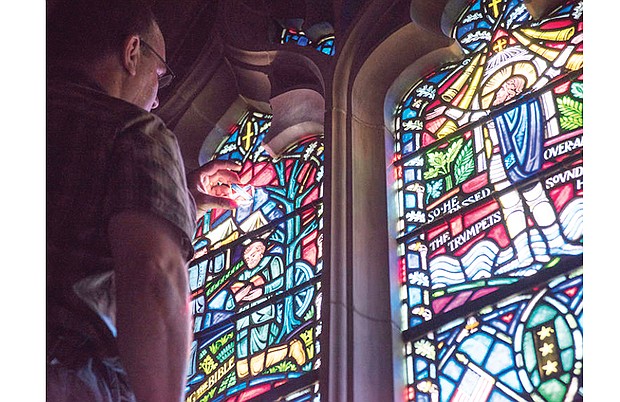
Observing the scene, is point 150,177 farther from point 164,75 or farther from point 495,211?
point 495,211

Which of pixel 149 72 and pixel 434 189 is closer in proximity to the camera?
pixel 149 72

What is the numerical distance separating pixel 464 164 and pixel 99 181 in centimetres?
304

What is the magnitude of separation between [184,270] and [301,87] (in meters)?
3.92

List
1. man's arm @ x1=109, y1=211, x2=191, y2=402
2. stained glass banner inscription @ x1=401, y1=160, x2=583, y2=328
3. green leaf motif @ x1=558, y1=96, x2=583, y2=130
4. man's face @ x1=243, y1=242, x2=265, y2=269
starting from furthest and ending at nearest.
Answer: man's face @ x1=243, y1=242, x2=265, y2=269
green leaf motif @ x1=558, y1=96, x2=583, y2=130
stained glass banner inscription @ x1=401, y1=160, x2=583, y2=328
man's arm @ x1=109, y1=211, x2=191, y2=402

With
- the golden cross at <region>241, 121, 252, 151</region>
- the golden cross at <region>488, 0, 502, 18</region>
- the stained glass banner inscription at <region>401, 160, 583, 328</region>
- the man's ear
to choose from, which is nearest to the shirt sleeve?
the man's ear

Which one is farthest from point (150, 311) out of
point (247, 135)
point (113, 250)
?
point (247, 135)

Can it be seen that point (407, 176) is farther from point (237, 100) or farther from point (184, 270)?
point (184, 270)

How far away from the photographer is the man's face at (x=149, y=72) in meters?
3.46

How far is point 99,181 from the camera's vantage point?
3.08 m

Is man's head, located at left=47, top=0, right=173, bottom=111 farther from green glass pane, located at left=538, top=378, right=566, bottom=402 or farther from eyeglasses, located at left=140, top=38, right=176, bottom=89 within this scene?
green glass pane, located at left=538, top=378, right=566, bottom=402

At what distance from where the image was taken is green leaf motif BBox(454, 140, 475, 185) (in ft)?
19.2

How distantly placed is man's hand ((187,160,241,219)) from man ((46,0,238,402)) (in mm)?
399

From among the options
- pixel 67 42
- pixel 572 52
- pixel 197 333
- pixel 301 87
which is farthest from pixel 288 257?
pixel 67 42

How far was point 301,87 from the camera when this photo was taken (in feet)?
22.4
